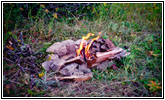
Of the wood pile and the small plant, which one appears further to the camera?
the wood pile

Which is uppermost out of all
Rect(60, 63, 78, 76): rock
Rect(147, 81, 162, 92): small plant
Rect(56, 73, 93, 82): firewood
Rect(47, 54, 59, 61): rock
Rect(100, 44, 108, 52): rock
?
Rect(100, 44, 108, 52): rock

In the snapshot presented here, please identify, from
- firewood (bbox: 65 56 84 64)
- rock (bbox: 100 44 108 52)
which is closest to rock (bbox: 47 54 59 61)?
firewood (bbox: 65 56 84 64)

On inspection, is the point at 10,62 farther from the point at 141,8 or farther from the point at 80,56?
the point at 141,8

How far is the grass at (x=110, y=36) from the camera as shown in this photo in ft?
7.75

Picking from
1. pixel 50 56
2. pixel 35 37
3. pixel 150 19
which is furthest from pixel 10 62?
pixel 150 19

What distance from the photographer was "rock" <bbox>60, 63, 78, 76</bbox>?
2.55 metres

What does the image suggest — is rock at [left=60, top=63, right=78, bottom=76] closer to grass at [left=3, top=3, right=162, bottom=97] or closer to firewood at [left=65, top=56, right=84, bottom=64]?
firewood at [left=65, top=56, right=84, bottom=64]

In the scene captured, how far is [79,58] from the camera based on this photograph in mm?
2656

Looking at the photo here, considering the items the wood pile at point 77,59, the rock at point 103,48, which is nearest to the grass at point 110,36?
the wood pile at point 77,59

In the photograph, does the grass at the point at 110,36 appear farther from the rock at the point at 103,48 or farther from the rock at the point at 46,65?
the rock at the point at 103,48

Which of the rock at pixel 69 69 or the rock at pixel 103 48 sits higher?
the rock at pixel 103 48

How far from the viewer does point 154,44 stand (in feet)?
10.7

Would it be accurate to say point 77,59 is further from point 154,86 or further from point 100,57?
point 154,86

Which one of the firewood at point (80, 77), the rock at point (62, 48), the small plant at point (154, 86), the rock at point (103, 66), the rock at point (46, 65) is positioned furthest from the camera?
the rock at point (62, 48)
